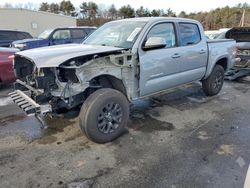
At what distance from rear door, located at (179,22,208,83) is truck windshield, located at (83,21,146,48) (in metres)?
1.08

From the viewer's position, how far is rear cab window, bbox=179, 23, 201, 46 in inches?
216

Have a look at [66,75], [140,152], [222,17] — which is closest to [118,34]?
[66,75]

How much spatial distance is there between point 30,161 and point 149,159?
5.32ft

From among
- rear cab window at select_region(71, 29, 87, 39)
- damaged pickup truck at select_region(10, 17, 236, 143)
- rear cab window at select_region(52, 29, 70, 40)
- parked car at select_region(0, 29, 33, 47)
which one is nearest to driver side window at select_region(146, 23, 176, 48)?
damaged pickup truck at select_region(10, 17, 236, 143)

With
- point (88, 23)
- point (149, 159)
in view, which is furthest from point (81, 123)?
point (88, 23)

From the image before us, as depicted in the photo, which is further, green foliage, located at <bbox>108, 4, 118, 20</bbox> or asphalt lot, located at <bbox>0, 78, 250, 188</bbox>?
green foliage, located at <bbox>108, 4, 118, 20</bbox>

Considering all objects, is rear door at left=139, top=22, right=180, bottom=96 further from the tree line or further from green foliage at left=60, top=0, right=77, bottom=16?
green foliage at left=60, top=0, right=77, bottom=16

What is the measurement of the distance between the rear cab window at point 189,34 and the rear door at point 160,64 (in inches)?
10.4

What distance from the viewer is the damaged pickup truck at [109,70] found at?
3.87 meters

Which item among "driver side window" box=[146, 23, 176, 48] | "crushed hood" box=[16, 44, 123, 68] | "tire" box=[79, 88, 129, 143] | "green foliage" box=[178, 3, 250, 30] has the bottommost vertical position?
"tire" box=[79, 88, 129, 143]

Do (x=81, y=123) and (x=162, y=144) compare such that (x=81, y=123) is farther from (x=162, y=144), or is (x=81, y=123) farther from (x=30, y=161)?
(x=162, y=144)

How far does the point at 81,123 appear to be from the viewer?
394 centimetres

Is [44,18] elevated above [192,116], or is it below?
above

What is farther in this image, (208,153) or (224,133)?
(224,133)
